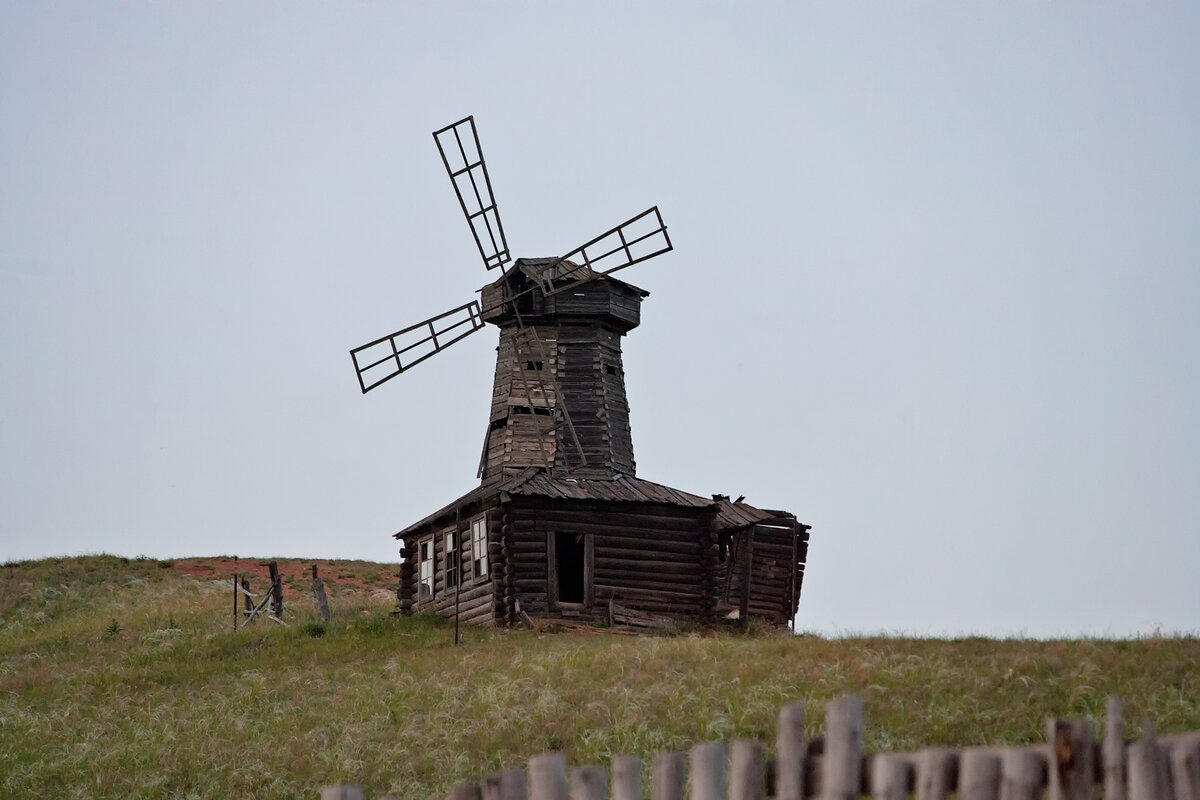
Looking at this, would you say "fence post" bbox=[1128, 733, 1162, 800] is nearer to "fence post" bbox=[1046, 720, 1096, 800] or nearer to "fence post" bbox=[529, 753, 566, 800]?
"fence post" bbox=[1046, 720, 1096, 800]

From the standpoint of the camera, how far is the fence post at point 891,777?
7090mm

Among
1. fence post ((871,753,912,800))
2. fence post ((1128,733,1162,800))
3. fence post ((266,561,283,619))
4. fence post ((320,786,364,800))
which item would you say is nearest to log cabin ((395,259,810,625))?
fence post ((266,561,283,619))

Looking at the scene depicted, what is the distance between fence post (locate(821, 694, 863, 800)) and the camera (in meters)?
7.14

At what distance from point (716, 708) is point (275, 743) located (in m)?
6.71

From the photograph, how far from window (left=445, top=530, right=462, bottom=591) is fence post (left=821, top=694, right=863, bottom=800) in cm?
3007

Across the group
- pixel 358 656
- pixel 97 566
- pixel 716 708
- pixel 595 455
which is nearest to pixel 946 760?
pixel 716 708

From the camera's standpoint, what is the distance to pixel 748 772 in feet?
24.1

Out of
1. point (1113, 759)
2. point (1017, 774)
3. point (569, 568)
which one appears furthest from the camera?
point (569, 568)

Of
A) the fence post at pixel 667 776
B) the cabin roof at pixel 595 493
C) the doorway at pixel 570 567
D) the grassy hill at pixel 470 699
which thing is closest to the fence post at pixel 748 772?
the fence post at pixel 667 776

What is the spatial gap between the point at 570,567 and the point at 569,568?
98mm

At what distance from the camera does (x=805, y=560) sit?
40875 mm

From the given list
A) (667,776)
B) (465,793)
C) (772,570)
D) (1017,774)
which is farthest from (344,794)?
(772,570)

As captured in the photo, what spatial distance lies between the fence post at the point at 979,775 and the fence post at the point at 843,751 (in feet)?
1.59

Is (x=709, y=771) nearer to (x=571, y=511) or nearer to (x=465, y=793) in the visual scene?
(x=465, y=793)
